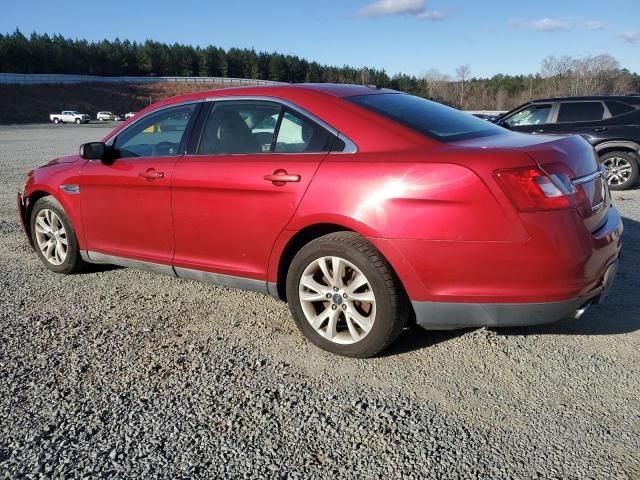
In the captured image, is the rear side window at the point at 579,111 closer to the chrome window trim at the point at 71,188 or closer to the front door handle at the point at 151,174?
the front door handle at the point at 151,174

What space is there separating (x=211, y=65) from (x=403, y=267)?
12749cm

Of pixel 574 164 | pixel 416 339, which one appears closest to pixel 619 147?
pixel 574 164

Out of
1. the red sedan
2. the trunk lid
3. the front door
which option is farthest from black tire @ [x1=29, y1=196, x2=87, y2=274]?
the trunk lid

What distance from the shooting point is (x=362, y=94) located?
3.86 m

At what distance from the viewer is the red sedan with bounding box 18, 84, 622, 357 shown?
115 inches

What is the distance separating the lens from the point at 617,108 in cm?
1007

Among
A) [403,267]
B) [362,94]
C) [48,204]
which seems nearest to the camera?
[403,267]

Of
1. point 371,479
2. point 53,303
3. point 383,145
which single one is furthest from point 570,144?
point 53,303

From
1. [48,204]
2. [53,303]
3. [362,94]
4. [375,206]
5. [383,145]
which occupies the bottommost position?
[53,303]

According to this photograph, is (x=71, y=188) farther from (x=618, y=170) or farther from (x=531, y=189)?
(x=618, y=170)

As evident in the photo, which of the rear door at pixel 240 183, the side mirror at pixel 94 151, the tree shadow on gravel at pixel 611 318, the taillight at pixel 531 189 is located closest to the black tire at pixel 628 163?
the tree shadow on gravel at pixel 611 318

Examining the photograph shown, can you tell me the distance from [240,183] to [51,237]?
2492 millimetres

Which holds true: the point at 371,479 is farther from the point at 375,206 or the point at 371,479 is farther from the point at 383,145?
the point at 383,145

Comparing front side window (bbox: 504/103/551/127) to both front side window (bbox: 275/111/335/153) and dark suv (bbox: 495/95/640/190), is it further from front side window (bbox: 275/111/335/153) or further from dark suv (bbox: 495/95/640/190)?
front side window (bbox: 275/111/335/153)
